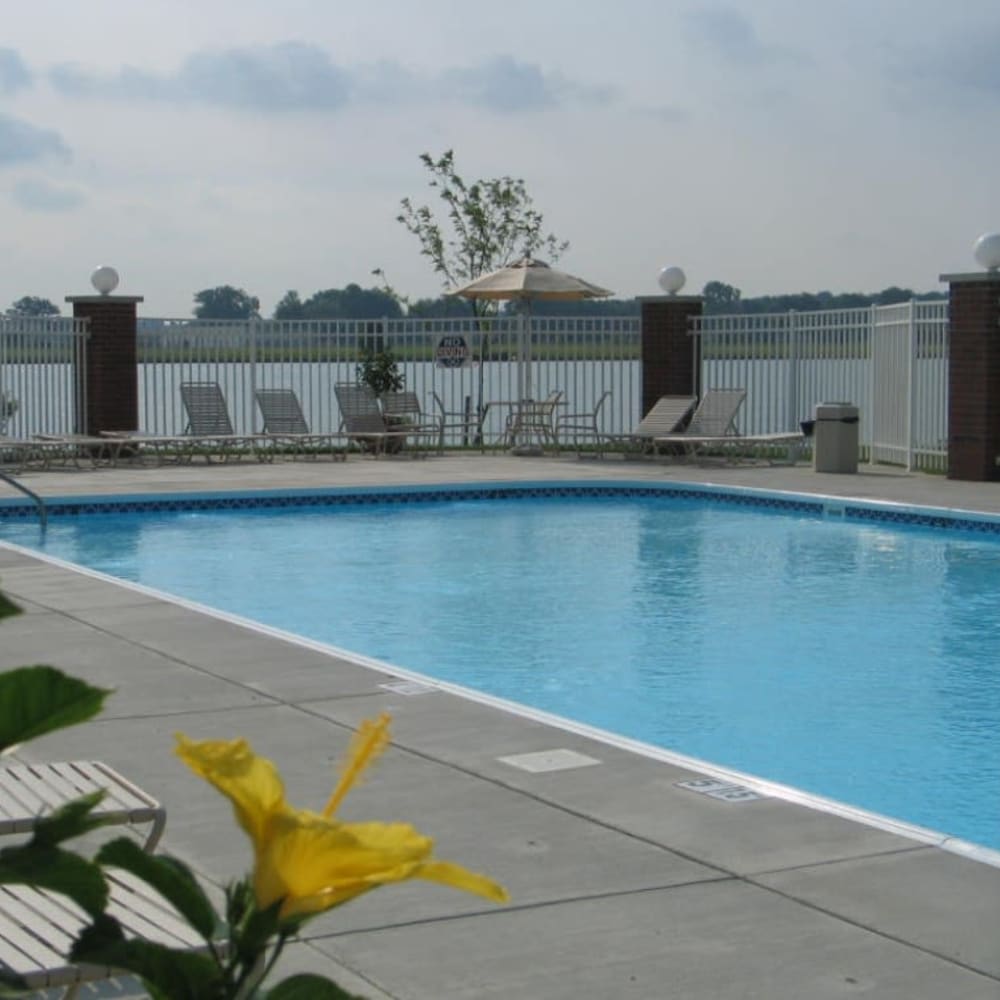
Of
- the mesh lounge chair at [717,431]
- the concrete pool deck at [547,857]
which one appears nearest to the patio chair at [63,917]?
the concrete pool deck at [547,857]

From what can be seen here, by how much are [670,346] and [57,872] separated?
802 inches

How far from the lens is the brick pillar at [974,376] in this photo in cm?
1641

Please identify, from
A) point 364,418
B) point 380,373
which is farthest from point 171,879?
point 380,373

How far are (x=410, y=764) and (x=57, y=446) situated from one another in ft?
43.6

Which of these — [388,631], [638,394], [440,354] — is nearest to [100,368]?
[440,354]

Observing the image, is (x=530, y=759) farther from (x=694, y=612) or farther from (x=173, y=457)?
(x=173, y=457)

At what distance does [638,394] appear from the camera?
22.1m

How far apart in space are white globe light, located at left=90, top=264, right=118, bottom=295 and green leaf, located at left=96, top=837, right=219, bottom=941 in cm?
1987

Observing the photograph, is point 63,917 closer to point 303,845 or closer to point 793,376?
point 303,845

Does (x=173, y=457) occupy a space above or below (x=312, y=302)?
below

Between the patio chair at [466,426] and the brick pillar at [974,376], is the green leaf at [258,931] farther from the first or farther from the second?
the patio chair at [466,426]

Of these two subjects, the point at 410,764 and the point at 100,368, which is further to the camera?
the point at 100,368

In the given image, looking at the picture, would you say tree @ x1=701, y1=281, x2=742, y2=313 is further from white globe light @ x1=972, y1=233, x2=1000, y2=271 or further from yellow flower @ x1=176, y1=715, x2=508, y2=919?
yellow flower @ x1=176, y1=715, x2=508, y2=919

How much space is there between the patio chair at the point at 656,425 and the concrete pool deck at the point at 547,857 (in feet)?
39.6
